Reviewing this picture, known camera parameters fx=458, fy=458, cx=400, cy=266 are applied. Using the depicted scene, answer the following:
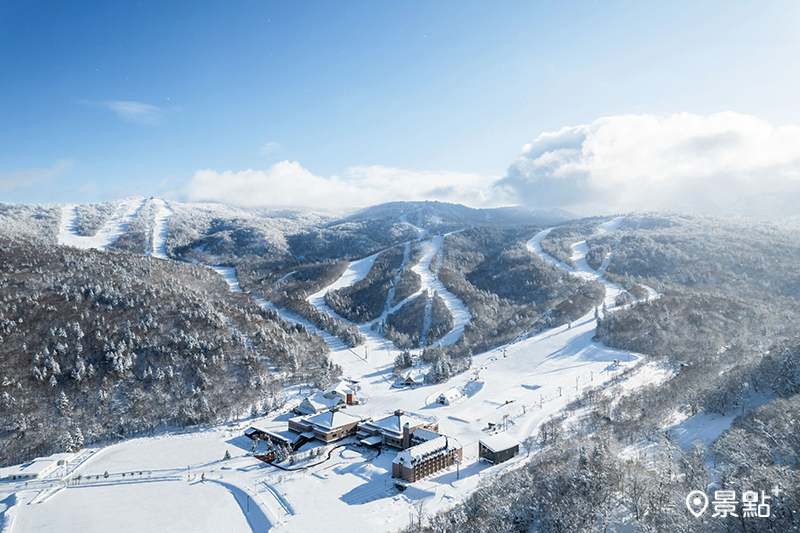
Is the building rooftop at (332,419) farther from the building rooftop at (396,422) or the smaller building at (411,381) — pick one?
the smaller building at (411,381)

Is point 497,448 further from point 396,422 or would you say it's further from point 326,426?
point 326,426

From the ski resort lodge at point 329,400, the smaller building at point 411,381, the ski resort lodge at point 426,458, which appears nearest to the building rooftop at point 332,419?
the ski resort lodge at point 329,400

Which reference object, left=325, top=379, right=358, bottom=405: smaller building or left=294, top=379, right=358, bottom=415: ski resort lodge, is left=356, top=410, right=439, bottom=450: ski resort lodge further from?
left=325, top=379, right=358, bottom=405: smaller building

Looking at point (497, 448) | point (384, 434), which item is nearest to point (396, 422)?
point (384, 434)

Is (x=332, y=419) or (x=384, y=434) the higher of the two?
(x=332, y=419)

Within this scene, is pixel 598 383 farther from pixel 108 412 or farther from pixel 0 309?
pixel 0 309

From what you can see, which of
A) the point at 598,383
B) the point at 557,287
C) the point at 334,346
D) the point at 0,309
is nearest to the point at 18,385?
the point at 0,309
